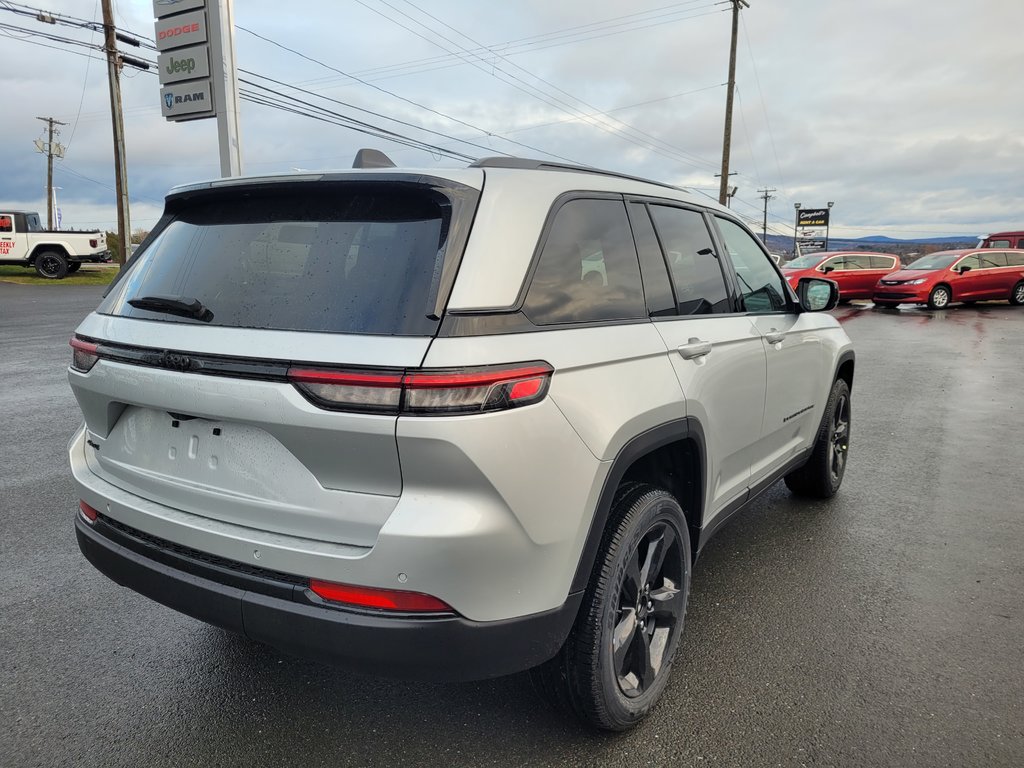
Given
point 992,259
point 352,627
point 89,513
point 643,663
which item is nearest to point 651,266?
point 643,663

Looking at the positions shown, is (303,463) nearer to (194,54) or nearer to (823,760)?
(823,760)

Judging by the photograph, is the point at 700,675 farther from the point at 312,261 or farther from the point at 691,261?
the point at 312,261

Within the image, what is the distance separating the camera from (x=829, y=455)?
4.58 meters

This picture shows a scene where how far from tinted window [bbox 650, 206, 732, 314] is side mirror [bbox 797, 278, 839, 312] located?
3.79ft

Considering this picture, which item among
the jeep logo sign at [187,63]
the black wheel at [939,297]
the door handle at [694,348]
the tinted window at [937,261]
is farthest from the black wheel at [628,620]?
the tinted window at [937,261]

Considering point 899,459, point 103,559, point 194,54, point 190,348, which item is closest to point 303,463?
point 190,348

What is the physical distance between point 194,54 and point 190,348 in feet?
27.3

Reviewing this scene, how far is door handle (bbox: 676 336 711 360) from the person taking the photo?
267 cm

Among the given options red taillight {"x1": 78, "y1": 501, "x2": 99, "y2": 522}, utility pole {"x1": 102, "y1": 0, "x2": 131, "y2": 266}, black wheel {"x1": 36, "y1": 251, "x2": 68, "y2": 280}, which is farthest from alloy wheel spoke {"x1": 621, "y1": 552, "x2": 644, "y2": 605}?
black wheel {"x1": 36, "y1": 251, "x2": 68, "y2": 280}

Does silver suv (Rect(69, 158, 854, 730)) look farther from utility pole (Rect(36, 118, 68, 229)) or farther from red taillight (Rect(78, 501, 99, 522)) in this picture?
utility pole (Rect(36, 118, 68, 229))

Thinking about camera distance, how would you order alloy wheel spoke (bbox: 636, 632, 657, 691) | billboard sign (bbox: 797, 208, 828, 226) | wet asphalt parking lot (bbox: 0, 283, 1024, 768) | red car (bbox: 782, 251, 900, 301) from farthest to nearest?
billboard sign (bbox: 797, 208, 828, 226)
red car (bbox: 782, 251, 900, 301)
alloy wheel spoke (bbox: 636, 632, 657, 691)
wet asphalt parking lot (bbox: 0, 283, 1024, 768)

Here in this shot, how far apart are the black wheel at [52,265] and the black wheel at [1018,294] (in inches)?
1242

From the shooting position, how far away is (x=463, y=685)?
2709 mm

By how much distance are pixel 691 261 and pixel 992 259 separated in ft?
74.2
